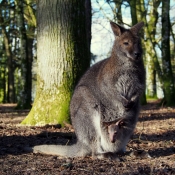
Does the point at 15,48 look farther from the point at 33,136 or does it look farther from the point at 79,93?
the point at 79,93

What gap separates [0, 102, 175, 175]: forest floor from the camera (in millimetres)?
4191

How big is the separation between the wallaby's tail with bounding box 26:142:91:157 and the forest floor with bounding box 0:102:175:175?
3.6 inches

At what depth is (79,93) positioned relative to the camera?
504cm

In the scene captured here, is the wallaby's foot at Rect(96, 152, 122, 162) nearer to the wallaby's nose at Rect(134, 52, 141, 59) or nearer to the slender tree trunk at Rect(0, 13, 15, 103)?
the wallaby's nose at Rect(134, 52, 141, 59)

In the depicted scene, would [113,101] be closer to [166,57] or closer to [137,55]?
[137,55]

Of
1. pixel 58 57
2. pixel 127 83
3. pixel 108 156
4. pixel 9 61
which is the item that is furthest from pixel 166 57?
pixel 9 61

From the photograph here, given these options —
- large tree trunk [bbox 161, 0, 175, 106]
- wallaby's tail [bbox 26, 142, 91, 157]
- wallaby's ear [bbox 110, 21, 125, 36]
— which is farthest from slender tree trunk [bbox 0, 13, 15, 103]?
wallaby's ear [bbox 110, 21, 125, 36]

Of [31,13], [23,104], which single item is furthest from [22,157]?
[31,13]

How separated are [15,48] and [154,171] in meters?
24.5

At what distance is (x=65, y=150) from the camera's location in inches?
200

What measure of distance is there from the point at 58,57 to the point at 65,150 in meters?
2.99

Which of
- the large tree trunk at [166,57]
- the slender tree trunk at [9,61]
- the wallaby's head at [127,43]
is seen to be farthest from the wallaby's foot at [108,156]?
the slender tree trunk at [9,61]

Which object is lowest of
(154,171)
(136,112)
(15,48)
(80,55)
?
(154,171)

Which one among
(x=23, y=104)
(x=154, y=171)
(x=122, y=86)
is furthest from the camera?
(x=23, y=104)
